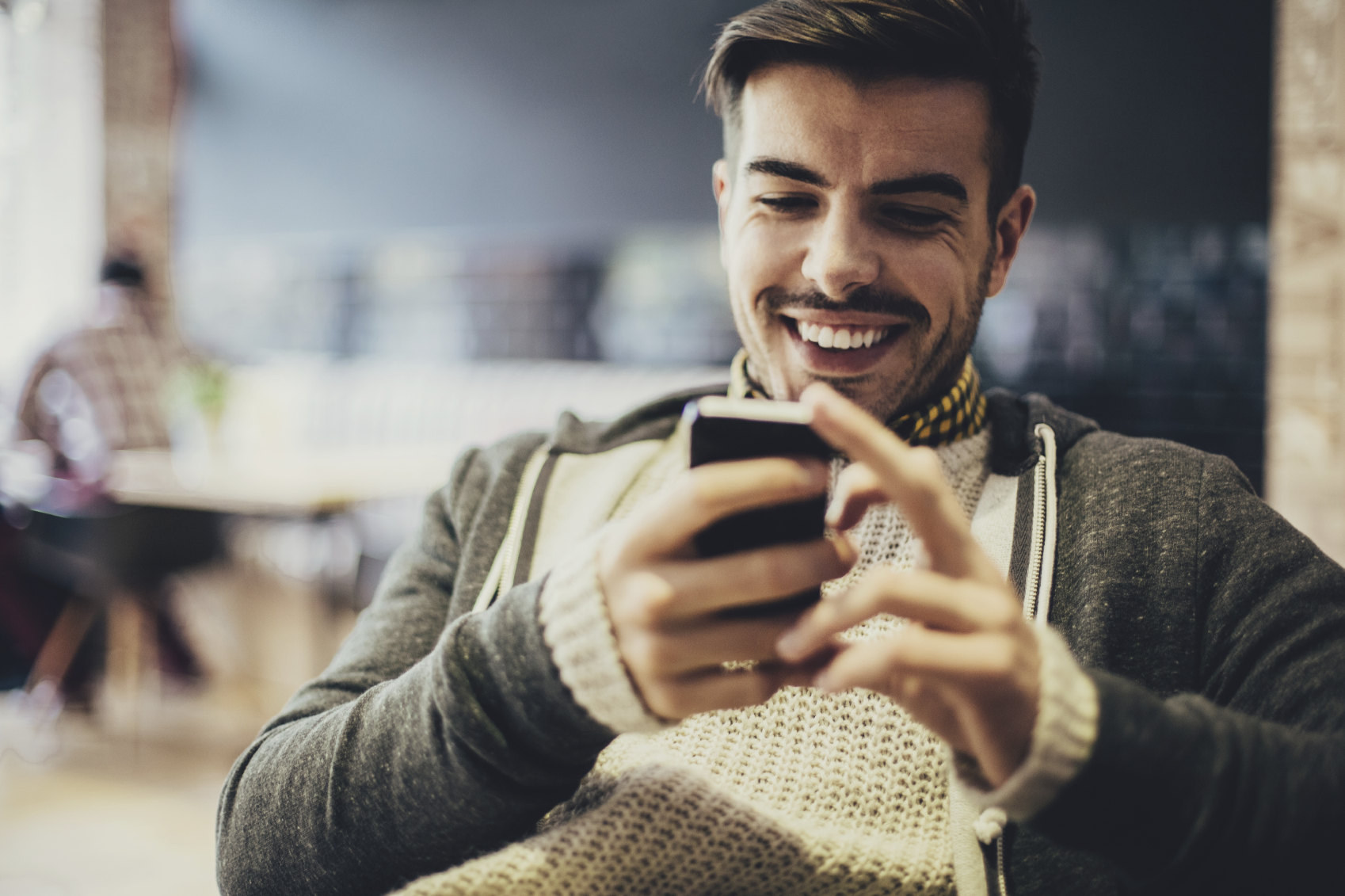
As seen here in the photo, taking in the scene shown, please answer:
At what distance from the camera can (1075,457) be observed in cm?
114

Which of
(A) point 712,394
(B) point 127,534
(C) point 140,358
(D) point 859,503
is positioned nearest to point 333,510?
(B) point 127,534

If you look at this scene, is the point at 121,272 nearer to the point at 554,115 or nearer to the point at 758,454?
the point at 554,115

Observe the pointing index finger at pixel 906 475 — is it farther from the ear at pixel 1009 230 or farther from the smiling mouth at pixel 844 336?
the ear at pixel 1009 230

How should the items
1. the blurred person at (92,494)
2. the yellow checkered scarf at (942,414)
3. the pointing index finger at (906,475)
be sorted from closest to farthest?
1. the pointing index finger at (906,475)
2. the yellow checkered scarf at (942,414)
3. the blurred person at (92,494)

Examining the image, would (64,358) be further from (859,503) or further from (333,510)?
(859,503)

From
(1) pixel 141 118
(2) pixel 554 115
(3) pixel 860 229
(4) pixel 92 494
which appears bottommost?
(4) pixel 92 494

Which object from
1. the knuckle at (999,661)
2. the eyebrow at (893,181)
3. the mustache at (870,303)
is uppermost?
the eyebrow at (893,181)

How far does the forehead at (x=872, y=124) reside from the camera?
1.03 meters

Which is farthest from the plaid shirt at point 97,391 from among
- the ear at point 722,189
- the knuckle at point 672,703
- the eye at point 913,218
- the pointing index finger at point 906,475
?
the pointing index finger at point 906,475

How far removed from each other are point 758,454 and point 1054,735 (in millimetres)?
264

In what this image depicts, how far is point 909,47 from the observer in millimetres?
1031

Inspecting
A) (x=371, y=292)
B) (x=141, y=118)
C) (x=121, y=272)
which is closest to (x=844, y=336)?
(x=121, y=272)

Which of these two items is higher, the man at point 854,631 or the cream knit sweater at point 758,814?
the man at point 854,631

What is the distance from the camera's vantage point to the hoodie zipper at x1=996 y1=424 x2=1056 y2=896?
100cm
